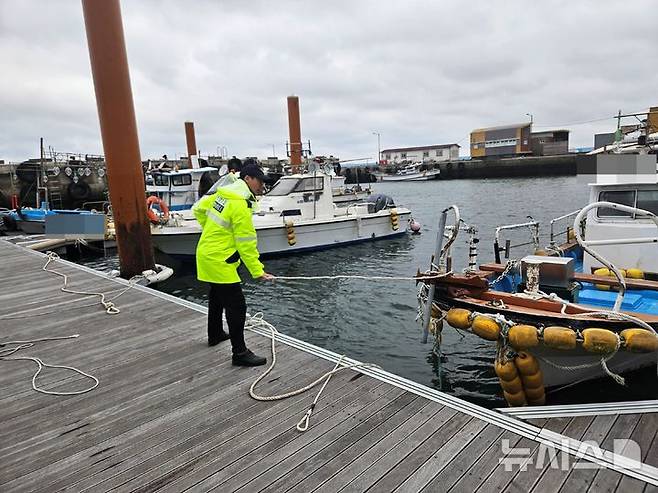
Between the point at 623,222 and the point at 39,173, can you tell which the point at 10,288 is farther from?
the point at 39,173

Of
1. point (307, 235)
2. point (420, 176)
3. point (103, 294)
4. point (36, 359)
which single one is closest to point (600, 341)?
point (36, 359)

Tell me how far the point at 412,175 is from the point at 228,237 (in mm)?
68557

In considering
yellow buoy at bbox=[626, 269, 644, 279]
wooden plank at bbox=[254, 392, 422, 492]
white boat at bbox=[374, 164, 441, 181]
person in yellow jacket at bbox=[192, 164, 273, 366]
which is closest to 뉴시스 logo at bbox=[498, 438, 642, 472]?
wooden plank at bbox=[254, 392, 422, 492]

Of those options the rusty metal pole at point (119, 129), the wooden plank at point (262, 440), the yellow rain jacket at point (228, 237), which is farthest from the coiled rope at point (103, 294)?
the wooden plank at point (262, 440)

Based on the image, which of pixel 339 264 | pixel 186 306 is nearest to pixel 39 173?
pixel 339 264

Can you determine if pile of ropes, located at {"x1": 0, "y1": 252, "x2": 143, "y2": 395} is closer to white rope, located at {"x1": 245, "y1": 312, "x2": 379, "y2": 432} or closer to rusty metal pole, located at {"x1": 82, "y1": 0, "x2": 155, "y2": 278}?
rusty metal pole, located at {"x1": 82, "y1": 0, "x2": 155, "y2": 278}

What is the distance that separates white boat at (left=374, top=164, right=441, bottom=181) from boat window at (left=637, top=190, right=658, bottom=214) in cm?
6200

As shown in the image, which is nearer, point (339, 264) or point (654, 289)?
point (654, 289)

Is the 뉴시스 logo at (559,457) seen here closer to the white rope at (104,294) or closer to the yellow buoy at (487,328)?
the yellow buoy at (487,328)

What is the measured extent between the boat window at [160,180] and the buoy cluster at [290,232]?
263 inches

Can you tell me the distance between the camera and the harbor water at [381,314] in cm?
525

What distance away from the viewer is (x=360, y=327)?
7793 millimetres

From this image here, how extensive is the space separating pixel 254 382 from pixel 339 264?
989 centimetres

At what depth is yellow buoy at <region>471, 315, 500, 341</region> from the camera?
3.85 meters
